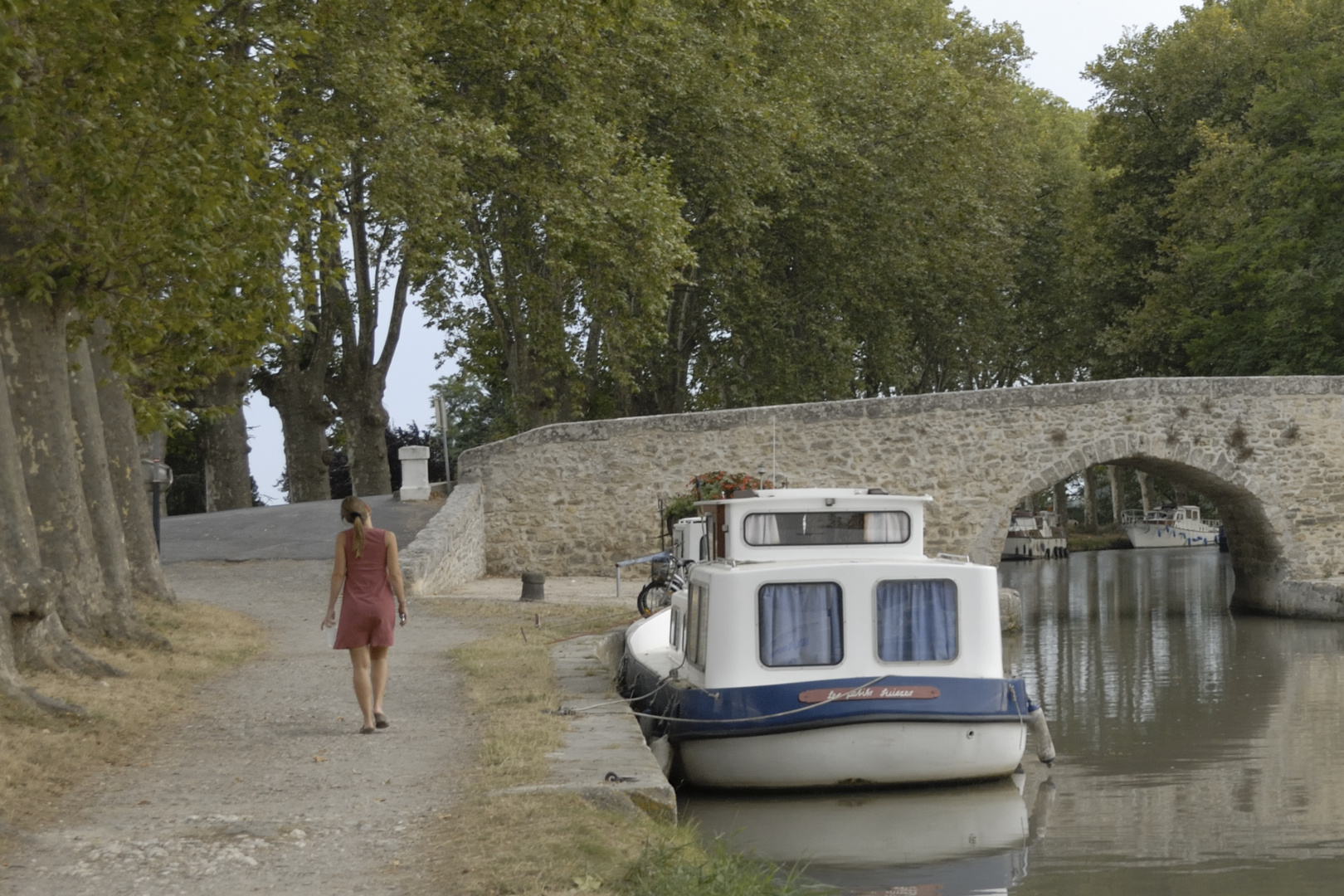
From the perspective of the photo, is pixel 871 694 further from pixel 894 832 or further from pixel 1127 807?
pixel 1127 807

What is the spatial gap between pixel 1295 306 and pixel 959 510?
804 centimetres

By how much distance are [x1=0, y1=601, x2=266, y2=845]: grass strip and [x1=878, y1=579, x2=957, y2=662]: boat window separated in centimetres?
406

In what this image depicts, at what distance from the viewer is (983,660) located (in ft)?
30.9

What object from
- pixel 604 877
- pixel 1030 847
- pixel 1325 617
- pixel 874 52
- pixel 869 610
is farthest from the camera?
pixel 874 52

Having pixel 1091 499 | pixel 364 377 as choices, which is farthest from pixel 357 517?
pixel 1091 499

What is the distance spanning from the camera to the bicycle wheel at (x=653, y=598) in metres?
14.0

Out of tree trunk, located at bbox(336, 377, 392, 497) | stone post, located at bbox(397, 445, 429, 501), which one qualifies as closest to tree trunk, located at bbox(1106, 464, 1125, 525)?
tree trunk, located at bbox(336, 377, 392, 497)

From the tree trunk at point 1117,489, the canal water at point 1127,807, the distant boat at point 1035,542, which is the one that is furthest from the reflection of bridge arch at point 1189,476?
the tree trunk at point 1117,489

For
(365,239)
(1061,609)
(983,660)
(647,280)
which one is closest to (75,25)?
(983,660)

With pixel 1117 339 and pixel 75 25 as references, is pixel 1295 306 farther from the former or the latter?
pixel 75 25

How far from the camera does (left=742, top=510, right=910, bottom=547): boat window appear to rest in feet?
33.4

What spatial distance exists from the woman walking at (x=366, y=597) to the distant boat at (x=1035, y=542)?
36945mm

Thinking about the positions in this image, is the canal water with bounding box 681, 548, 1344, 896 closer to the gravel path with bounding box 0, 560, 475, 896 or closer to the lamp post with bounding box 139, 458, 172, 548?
→ the gravel path with bounding box 0, 560, 475, 896

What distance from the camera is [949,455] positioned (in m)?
20.4
